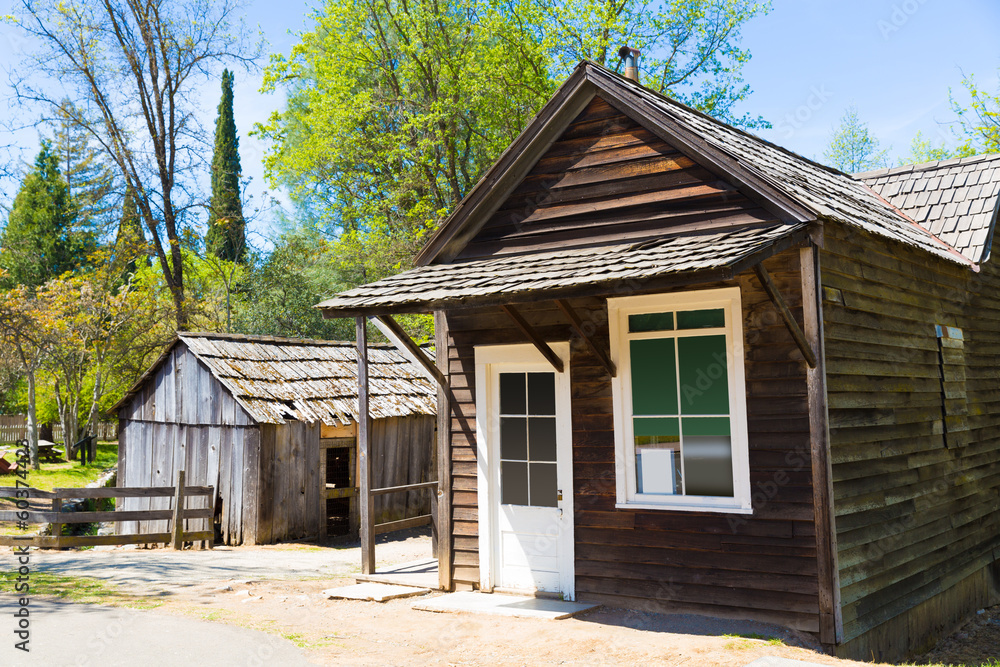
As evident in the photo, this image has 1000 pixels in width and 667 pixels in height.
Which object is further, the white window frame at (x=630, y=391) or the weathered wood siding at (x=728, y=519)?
the white window frame at (x=630, y=391)

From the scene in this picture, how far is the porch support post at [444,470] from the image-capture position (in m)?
8.91

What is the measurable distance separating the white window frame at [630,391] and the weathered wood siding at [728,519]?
0.08 m

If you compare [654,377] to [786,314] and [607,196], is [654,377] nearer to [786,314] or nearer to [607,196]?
[786,314]

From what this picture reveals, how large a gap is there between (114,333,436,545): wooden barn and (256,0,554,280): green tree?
8476 millimetres

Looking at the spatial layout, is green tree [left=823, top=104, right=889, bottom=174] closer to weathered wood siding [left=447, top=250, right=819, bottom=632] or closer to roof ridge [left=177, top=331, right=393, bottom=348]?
roof ridge [left=177, top=331, right=393, bottom=348]

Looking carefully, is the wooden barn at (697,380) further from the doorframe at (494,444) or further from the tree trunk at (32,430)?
the tree trunk at (32,430)

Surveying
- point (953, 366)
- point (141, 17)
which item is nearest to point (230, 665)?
point (953, 366)

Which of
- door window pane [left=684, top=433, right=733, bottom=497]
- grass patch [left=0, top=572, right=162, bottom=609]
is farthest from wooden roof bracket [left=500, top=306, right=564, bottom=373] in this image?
grass patch [left=0, top=572, right=162, bottom=609]

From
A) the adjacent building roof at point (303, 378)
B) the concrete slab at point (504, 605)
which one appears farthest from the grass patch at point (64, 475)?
the concrete slab at point (504, 605)

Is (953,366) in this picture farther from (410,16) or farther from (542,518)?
(410,16)

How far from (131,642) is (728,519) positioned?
5328 mm

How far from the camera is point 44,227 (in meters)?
38.4

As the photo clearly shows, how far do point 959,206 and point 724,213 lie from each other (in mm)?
4709

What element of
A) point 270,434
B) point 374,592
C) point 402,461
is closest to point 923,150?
point 402,461
